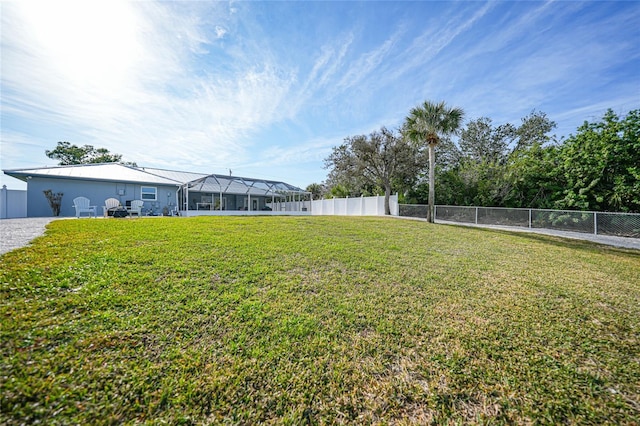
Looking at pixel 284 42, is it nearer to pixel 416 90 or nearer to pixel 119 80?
pixel 119 80

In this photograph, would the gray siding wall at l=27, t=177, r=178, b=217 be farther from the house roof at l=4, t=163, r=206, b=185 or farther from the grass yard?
the grass yard

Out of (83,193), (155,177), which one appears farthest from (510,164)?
(83,193)

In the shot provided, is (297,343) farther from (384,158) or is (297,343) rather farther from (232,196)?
(232,196)

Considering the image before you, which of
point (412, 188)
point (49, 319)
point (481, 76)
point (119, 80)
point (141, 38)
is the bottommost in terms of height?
point (49, 319)

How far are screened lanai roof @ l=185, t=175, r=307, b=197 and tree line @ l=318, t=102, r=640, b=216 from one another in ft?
17.1

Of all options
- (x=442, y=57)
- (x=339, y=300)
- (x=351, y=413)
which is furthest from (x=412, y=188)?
(x=351, y=413)

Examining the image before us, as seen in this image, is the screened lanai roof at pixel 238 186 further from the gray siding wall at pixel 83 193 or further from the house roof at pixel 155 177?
the gray siding wall at pixel 83 193

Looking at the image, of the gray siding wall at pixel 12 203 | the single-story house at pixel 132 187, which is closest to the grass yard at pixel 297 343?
the gray siding wall at pixel 12 203

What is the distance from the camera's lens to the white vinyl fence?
19281 mm

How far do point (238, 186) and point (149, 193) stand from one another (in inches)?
255

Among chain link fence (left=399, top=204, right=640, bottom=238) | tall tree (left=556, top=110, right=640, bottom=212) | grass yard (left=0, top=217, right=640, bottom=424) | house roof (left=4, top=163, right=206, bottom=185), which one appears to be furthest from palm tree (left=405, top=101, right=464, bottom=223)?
house roof (left=4, top=163, right=206, bottom=185)

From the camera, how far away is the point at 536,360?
2.40m

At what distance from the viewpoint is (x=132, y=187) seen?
17094 mm

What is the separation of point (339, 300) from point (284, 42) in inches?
376
